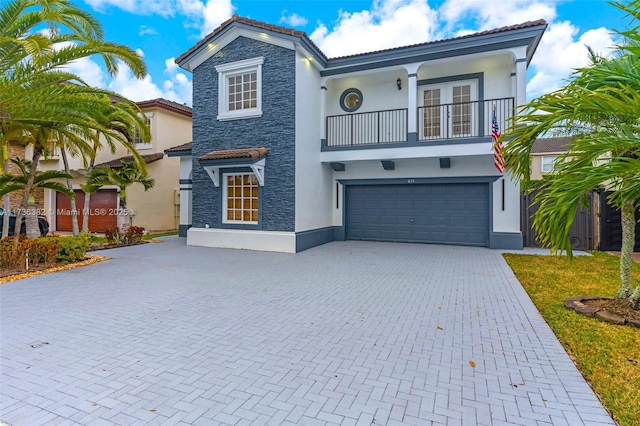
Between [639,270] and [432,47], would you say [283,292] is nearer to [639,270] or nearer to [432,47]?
[639,270]

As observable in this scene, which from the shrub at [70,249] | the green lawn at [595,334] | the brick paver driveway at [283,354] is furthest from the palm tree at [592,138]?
the shrub at [70,249]

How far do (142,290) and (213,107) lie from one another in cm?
815

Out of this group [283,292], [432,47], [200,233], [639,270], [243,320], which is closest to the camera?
[243,320]

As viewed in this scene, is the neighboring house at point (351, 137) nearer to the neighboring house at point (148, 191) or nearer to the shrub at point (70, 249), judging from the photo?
the shrub at point (70, 249)

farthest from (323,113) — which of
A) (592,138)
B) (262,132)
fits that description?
(592,138)

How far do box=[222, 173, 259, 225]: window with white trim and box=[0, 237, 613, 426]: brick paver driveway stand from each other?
4950 mm

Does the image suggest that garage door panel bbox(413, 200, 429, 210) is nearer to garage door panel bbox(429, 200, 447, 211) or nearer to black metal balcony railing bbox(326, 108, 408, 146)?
garage door panel bbox(429, 200, 447, 211)

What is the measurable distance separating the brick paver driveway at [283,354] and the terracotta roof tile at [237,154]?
15.8ft

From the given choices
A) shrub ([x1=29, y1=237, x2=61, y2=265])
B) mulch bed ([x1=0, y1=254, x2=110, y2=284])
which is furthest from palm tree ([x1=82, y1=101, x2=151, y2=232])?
mulch bed ([x1=0, y1=254, x2=110, y2=284])


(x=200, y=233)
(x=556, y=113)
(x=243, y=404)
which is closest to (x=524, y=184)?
(x=556, y=113)

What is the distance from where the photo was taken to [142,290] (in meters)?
6.63

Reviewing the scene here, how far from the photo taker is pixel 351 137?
43.3 feet

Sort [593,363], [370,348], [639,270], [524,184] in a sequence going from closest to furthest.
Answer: [593,363]
[370,348]
[524,184]
[639,270]

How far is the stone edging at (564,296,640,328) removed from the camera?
4645mm
